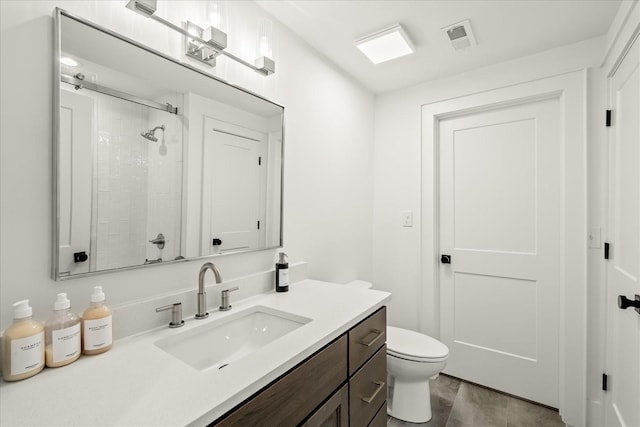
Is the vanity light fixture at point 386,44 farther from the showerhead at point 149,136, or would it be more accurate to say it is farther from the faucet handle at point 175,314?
the faucet handle at point 175,314

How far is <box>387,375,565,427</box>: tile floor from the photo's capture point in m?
1.81

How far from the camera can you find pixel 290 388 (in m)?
0.83

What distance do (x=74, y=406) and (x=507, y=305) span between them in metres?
2.35

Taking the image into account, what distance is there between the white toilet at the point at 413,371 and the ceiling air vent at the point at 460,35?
181cm

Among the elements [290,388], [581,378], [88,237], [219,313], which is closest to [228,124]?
[88,237]

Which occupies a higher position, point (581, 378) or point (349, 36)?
point (349, 36)

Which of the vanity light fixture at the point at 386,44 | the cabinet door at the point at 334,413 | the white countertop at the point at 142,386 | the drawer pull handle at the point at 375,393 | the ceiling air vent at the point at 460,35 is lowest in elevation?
the drawer pull handle at the point at 375,393

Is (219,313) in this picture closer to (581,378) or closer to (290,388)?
(290,388)

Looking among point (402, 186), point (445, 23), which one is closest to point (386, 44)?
point (445, 23)

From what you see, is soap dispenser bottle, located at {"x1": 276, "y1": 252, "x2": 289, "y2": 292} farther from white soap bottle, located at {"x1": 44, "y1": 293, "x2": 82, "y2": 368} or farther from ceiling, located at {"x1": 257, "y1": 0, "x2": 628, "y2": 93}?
ceiling, located at {"x1": 257, "y1": 0, "x2": 628, "y2": 93}

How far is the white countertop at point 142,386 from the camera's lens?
591 millimetres

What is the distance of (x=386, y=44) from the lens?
1.83 m

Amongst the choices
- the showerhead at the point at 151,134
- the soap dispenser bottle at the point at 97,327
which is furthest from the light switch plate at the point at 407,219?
the soap dispenser bottle at the point at 97,327

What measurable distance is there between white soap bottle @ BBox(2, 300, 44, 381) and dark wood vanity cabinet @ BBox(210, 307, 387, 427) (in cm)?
49
